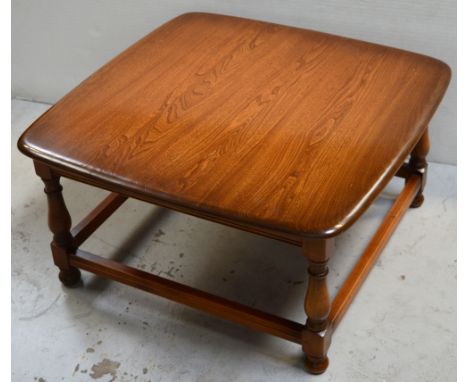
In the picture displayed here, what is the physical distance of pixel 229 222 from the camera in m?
1.21

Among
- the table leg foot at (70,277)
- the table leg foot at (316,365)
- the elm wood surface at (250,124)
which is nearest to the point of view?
the elm wood surface at (250,124)

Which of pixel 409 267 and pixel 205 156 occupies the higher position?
pixel 205 156

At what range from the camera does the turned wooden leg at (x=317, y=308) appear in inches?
49.1

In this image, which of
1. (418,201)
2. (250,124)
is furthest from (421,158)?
(250,124)

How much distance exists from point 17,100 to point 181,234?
2.57 feet

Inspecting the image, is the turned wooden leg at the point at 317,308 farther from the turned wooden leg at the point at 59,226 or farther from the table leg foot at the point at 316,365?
the turned wooden leg at the point at 59,226

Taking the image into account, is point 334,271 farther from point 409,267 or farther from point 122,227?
point 122,227

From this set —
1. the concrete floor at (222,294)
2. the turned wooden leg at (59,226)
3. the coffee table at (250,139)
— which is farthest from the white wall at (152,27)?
the turned wooden leg at (59,226)

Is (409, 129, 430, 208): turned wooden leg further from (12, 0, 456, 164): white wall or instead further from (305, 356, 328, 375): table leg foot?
(305, 356, 328, 375): table leg foot

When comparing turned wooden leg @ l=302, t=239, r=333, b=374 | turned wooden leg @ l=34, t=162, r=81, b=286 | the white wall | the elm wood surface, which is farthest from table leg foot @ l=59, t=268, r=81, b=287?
the white wall

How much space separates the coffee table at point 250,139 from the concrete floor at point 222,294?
0.07m

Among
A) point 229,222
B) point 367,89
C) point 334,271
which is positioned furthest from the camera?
point 334,271

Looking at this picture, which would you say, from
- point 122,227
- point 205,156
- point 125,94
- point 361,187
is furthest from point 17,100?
point 361,187

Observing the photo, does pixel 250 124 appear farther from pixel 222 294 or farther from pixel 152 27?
pixel 152 27
